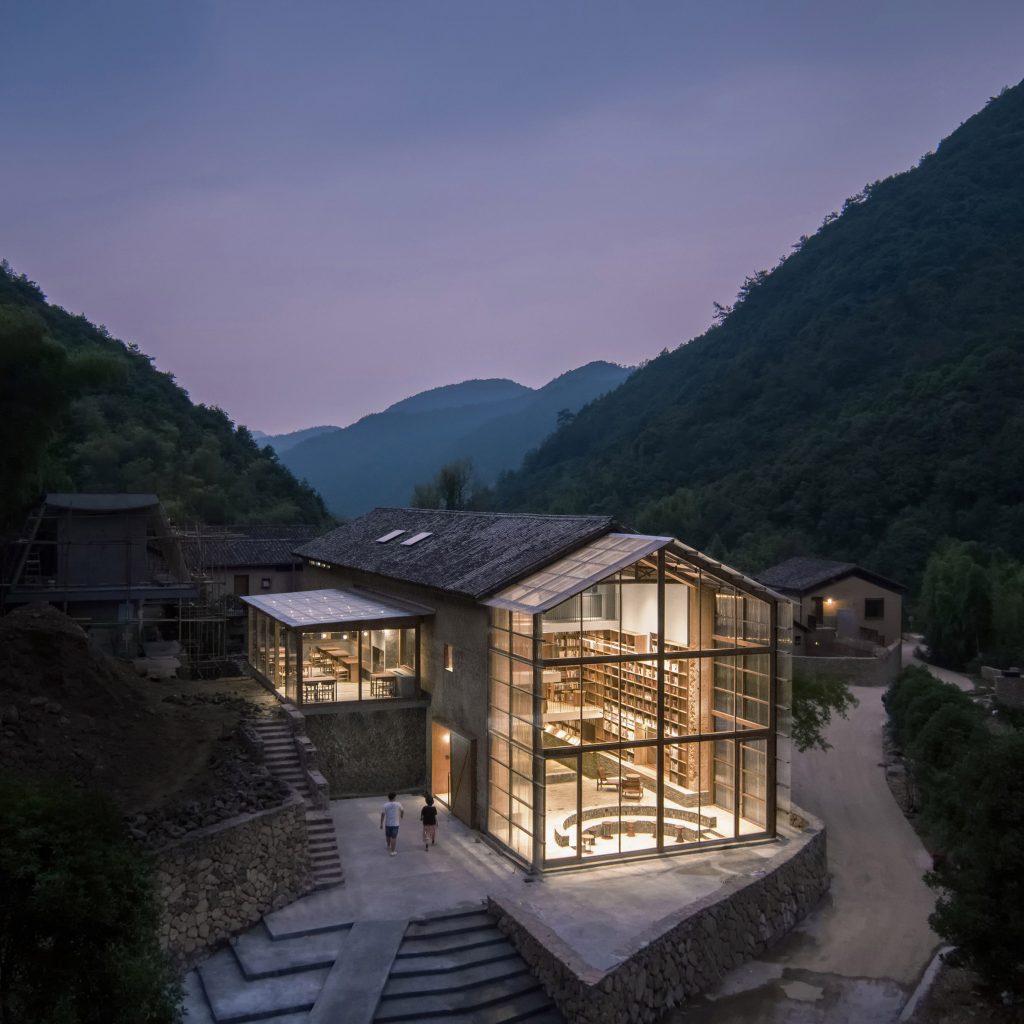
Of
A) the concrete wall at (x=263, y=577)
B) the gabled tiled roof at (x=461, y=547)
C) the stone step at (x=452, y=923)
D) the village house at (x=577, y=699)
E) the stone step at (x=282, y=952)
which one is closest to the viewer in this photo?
the stone step at (x=282, y=952)

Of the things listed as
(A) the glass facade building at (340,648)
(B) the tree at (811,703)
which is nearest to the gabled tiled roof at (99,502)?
(A) the glass facade building at (340,648)

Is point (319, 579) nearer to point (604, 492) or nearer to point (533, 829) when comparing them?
point (533, 829)

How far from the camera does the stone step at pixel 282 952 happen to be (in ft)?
47.7

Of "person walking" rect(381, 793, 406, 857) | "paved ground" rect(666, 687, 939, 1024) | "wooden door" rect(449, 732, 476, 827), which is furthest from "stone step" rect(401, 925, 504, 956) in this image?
"wooden door" rect(449, 732, 476, 827)

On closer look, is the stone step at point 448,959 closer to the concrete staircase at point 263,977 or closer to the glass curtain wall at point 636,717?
the concrete staircase at point 263,977

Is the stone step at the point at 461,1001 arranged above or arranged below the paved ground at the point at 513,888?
below

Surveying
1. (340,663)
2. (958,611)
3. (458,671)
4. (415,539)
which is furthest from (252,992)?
(958,611)

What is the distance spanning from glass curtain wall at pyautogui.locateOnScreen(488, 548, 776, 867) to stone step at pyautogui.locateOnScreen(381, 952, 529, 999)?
278cm

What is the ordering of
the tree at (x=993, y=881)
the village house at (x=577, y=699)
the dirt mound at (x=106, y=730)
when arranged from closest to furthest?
the tree at (x=993, y=881)
the dirt mound at (x=106, y=730)
the village house at (x=577, y=699)

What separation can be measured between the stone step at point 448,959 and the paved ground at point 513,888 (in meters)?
0.83

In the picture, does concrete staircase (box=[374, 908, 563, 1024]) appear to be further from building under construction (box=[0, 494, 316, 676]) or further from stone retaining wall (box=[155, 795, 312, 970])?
building under construction (box=[0, 494, 316, 676])

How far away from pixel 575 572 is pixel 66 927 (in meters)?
10.9

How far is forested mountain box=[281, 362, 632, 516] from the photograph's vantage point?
162000mm

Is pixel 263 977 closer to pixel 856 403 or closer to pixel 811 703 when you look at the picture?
pixel 811 703
